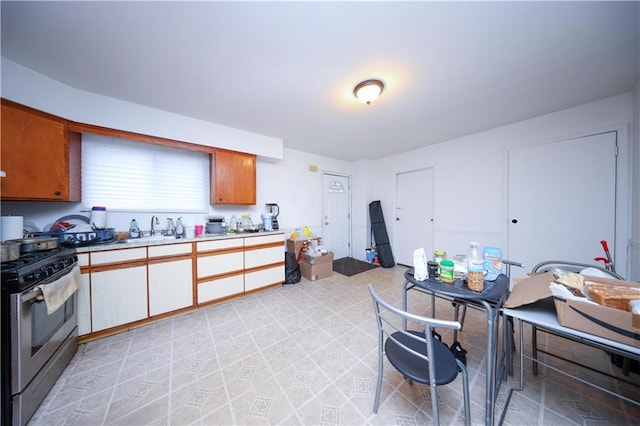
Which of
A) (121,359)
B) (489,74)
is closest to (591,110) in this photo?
(489,74)

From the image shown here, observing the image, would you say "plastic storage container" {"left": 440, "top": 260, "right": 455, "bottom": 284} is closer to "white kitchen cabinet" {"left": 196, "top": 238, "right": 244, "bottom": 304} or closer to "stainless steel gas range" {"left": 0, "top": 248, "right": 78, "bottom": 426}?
"white kitchen cabinet" {"left": 196, "top": 238, "right": 244, "bottom": 304}

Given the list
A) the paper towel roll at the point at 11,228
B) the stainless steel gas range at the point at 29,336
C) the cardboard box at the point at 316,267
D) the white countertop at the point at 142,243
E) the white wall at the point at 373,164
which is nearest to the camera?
the stainless steel gas range at the point at 29,336

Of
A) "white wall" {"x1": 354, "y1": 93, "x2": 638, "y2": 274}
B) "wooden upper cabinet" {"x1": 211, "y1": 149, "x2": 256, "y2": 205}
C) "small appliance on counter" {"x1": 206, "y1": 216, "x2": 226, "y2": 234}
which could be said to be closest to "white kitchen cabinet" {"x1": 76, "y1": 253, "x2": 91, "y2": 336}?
"small appliance on counter" {"x1": 206, "y1": 216, "x2": 226, "y2": 234}

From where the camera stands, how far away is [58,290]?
52.7 inches

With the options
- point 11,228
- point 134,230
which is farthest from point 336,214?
point 11,228

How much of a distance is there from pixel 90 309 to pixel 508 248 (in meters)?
5.04

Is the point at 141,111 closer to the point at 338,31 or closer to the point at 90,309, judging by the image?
the point at 90,309

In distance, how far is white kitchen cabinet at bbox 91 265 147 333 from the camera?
1803mm

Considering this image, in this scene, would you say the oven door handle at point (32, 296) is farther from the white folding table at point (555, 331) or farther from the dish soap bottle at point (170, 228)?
the white folding table at point (555, 331)

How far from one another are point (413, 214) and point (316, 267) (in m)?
2.26

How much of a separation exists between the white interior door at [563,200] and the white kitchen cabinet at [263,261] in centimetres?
345

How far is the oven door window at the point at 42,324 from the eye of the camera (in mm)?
1222

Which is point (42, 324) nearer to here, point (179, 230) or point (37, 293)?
point (37, 293)

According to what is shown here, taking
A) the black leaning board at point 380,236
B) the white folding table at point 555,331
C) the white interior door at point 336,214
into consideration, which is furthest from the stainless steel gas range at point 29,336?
the black leaning board at point 380,236
